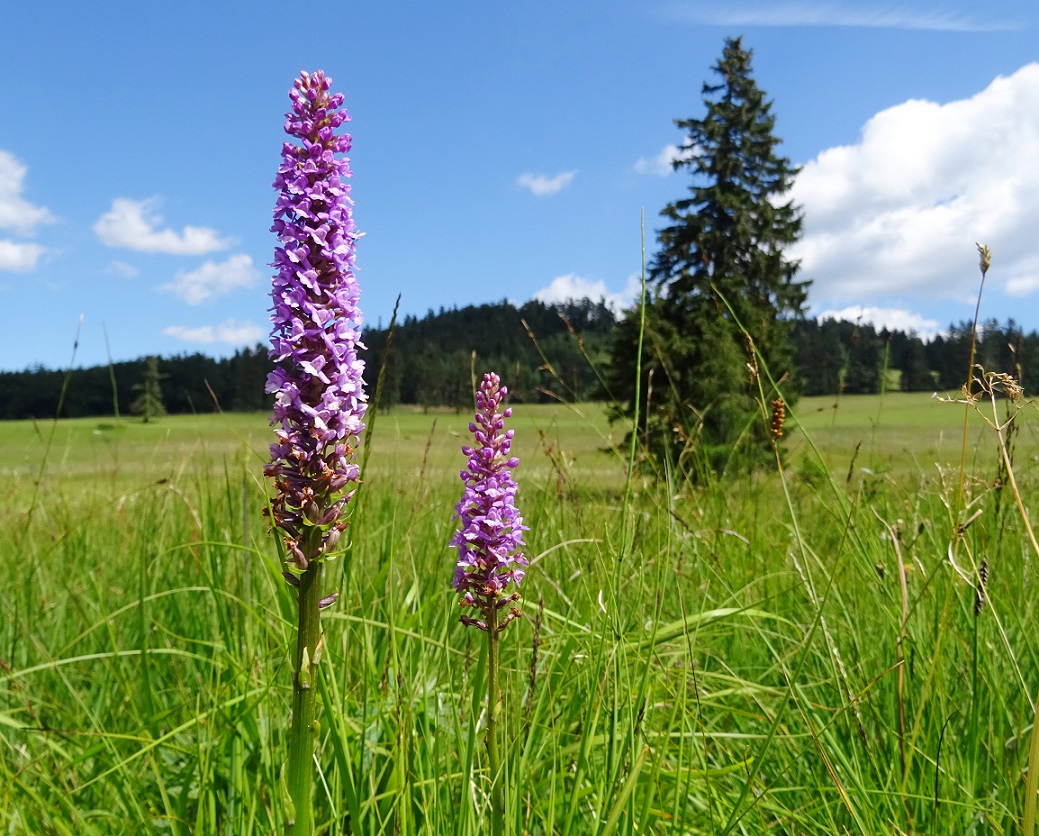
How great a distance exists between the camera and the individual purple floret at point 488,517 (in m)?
2.11

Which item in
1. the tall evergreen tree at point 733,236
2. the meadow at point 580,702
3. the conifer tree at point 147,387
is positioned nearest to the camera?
the meadow at point 580,702

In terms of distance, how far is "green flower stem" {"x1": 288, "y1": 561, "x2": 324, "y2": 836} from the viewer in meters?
1.63

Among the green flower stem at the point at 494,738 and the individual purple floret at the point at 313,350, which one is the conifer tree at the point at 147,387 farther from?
the green flower stem at the point at 494,738

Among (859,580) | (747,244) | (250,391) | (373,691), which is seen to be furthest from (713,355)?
(250,391)

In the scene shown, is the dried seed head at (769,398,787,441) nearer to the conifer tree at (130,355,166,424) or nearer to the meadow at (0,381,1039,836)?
the meadow at (0,381,1039,836)

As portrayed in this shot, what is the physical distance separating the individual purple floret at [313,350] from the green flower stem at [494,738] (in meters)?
0.55

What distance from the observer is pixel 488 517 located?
2.12 metres

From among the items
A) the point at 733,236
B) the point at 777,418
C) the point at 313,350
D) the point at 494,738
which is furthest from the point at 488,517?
the point at 733,236

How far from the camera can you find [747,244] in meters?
41.2

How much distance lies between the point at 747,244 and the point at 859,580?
39.6 metres

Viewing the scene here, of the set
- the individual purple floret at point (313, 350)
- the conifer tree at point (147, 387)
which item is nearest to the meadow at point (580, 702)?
the individual purple floret at point (313, 350)

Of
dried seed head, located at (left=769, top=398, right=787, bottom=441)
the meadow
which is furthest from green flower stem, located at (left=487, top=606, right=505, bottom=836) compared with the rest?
dried seed head, located at (left=769, top=398, right=787, bottom=441)

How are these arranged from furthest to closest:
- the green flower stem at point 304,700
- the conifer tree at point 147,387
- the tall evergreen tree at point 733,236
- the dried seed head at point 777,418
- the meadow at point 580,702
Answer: the tall evergreen tree at point 733,236 < the conifer tree at point 147,387 < the dried seed head at point 777,418 < the meadow at point 580,702 < the green flower stem at point 304,700

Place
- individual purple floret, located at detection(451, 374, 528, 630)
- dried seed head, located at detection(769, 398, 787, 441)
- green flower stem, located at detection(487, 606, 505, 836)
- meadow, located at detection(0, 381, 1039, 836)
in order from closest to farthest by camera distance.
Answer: green flower stem, located at detection(487, 606, 505, 836) < individual purple floret, located at detection(451, 374, 528, 630) < meadow, located at detection(0, 381, 1039, 836) < dried seed head, located at detection(769, 398, 787, 441)
